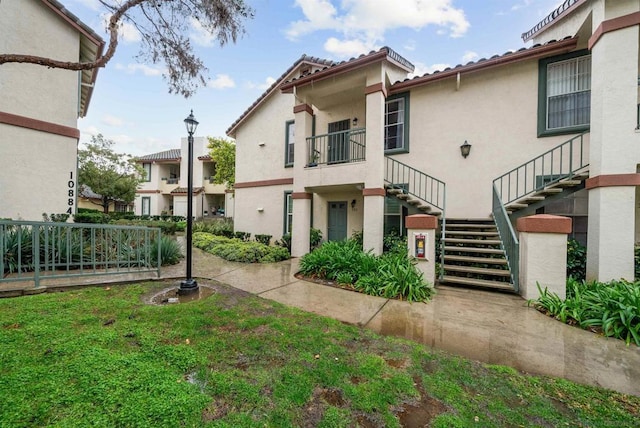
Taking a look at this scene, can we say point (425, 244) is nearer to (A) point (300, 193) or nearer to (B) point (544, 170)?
(B) point (544, 170)

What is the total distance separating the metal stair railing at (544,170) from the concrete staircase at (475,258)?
112 centimetres

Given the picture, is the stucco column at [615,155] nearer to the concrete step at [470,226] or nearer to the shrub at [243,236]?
the concrete step at [470,226]

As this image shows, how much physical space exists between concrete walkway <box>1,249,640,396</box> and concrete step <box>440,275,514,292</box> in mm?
182

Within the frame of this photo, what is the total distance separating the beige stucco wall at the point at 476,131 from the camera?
7367 millimetres

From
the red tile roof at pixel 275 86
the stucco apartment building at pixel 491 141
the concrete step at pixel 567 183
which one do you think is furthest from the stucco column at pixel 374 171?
the concrete step at pixel 567 183

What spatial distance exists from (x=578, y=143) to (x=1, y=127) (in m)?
15.7

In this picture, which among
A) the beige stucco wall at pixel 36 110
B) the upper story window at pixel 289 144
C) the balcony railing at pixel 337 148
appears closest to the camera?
the beige stucco wall at pixel 36 110

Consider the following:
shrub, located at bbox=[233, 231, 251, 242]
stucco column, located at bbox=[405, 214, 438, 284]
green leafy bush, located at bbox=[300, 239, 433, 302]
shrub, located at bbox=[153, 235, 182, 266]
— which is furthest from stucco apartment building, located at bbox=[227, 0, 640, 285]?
shrub, located at bbox=[153, 235, 182, 266]

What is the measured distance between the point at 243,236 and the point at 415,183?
27.6 ft

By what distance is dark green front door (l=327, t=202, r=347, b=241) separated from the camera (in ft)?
33.2

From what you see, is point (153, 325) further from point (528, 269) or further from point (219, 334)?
point (528, 269)

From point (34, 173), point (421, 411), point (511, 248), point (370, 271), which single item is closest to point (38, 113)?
point (34, 173)

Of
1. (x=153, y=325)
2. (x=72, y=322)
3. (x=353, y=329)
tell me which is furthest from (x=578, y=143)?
(x=72, y=322)

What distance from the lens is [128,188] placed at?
818 inches
